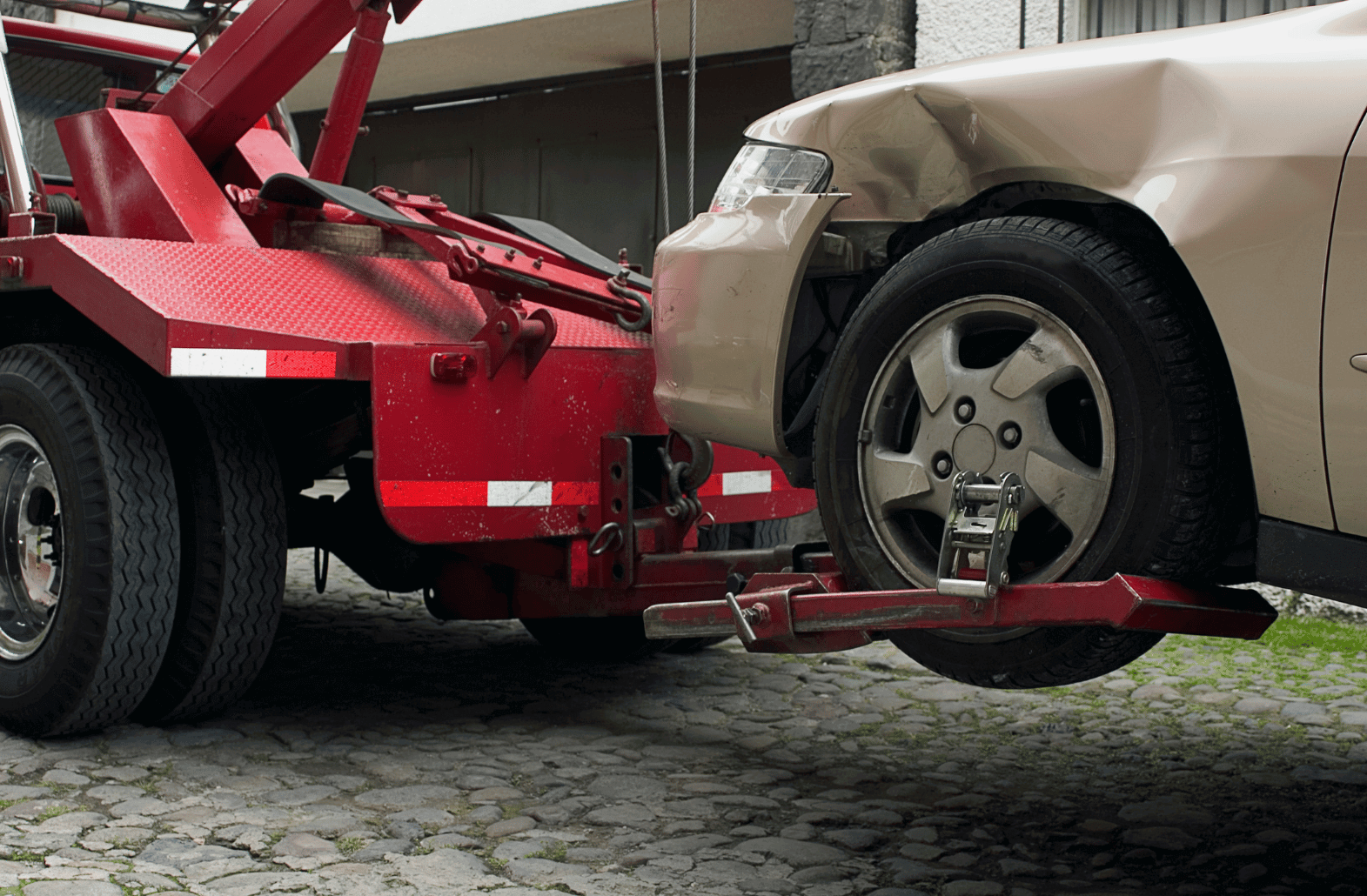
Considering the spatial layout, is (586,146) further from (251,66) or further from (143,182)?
(143,182)

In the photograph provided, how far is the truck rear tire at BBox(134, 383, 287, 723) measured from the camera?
4.19 metres

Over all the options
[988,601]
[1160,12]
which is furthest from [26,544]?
[1160,12]

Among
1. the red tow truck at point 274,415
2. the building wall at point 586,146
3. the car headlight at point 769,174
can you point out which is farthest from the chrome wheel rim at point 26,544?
the building wall at point 586,146

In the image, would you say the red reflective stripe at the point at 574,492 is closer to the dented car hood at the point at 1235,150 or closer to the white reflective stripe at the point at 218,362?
the white reflective stripe at the point at 218,362

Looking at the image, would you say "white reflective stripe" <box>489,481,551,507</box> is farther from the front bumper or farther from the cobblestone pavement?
the front bumper

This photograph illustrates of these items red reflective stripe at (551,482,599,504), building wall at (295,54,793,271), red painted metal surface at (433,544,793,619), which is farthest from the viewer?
building wall at (295,54,793,271)

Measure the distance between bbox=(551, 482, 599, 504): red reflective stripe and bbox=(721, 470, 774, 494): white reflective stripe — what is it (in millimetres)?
555

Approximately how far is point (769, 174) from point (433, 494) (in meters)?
1.37

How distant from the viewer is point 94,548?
406cm

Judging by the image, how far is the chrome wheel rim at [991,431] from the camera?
271 centimetres

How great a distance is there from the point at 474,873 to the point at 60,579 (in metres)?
1.81

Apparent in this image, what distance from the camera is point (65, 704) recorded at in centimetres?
408

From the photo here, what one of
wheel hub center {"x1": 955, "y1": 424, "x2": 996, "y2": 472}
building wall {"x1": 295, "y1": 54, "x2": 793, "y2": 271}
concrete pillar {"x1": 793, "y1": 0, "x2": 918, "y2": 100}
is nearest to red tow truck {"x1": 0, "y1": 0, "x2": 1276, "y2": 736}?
wheel hub center {"x1": 955, "y1": 424, "x2": 996, "y2": 472}

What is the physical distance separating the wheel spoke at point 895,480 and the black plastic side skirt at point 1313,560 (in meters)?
0.64
